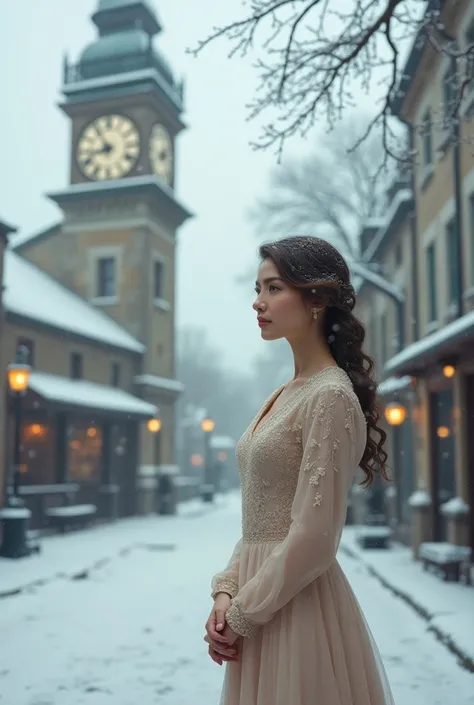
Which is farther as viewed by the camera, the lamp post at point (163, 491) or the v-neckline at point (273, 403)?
the lamp post at point (163, 491)

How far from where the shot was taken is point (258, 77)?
5824 mm

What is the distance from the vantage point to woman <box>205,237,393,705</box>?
2148mm

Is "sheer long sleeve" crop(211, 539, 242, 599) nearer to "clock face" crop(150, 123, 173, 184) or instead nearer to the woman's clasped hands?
the woman's clasped hands

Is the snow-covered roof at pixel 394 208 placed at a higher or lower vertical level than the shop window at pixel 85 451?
higher

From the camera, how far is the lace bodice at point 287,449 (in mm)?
2180

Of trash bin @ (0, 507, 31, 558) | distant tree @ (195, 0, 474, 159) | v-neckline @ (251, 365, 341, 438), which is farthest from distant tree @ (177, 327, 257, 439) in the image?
v-neckline @ (251, 365, 341, 438)

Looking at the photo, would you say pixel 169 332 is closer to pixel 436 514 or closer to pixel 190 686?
pixel 436 514

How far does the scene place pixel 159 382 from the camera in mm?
29219

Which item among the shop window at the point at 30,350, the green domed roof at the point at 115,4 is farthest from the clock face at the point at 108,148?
the shop window at the point at 30,350

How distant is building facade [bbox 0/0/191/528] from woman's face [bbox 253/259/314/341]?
2133cm

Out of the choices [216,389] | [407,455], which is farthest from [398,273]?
[216,389]

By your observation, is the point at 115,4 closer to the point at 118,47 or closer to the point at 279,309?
Answer: the point at 118,47

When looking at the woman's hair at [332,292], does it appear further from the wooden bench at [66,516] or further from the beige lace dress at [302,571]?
the wooden bench at [66,516]

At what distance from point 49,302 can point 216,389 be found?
177 ft
